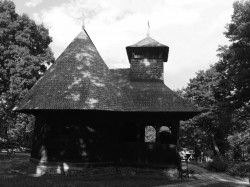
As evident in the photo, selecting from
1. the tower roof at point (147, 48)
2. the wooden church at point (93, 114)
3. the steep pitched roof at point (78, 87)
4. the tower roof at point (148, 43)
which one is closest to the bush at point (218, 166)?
the wooden church at point (93, 114)

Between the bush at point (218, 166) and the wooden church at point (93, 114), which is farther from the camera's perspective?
the bush at point (218, 166)

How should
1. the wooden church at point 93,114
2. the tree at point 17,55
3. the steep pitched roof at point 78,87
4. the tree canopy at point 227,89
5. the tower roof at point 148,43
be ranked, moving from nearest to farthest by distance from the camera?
the steep pitched roof at point 78,87
the wooden church at point 93,114
the tower roof at point 148,43
the tree canopy at point 227,89
the tree at point 17,55

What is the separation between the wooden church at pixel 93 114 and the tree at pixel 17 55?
8.16m

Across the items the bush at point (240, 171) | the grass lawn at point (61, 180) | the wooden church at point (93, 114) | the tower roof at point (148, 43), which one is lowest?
the grass lawn at point (61, 180)

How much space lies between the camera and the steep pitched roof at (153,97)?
1617 cm

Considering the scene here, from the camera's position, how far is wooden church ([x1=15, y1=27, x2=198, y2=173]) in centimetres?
1547

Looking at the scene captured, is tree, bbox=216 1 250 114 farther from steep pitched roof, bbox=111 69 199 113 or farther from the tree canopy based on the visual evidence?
steep pitched roof, bbox=111 69 199 113

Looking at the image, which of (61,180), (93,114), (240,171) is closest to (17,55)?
(93,114)

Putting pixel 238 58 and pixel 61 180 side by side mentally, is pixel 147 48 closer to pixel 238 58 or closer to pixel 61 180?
pixel 238 58

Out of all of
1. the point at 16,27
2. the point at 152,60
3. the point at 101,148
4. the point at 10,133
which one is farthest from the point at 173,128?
the point at 10,133

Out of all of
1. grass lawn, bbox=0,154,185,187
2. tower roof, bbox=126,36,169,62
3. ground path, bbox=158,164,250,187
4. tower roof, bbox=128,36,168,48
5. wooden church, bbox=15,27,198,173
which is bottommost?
ground path, bbox=158,164,250,187

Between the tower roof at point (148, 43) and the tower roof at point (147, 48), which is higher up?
the tower roof at point (148, 43)

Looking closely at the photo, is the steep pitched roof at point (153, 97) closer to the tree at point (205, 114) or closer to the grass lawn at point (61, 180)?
the grass lawn at point (61, 180)

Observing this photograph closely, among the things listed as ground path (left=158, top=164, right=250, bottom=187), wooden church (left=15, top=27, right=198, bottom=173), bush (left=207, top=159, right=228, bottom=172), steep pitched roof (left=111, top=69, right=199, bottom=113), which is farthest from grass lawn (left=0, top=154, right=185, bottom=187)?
bush (left=207, top=159, right=228, bottom=172)
